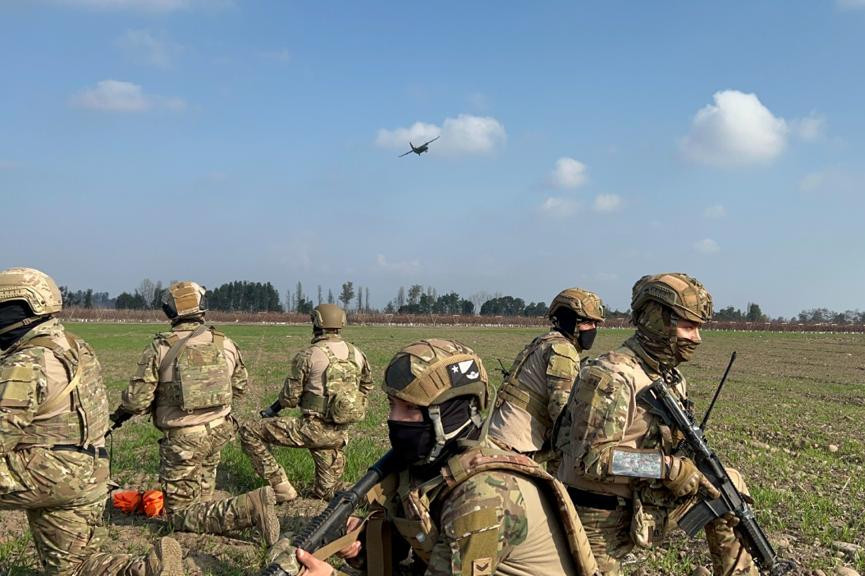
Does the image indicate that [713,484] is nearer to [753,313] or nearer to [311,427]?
[311,427]

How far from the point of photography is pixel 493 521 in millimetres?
2572

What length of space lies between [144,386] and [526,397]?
4089mm

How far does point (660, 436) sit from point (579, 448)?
0.66m

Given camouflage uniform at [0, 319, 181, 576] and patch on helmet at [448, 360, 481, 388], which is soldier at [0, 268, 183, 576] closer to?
camouflage uniform at [0, 319, 181, 576]

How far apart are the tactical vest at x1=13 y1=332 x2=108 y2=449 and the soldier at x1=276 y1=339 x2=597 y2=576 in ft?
8.72

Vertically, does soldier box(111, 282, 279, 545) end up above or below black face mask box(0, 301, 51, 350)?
below

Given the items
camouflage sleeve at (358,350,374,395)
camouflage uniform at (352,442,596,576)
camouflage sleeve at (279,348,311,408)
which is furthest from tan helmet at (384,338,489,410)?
camouflage sleeve at (358,350,374,395)

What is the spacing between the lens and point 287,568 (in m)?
3.00

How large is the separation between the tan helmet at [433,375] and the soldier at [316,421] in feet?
17.1

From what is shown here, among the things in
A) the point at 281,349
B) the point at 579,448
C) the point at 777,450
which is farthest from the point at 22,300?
the point at 281,349

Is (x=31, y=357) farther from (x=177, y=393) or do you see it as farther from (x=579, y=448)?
(x=579, y=448)

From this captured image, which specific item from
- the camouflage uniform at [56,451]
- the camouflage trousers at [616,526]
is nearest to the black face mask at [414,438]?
the camouflage trousers at [616,526]

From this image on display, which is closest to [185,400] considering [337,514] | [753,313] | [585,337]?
[337,514]

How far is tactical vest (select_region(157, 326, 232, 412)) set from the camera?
6617 mm
